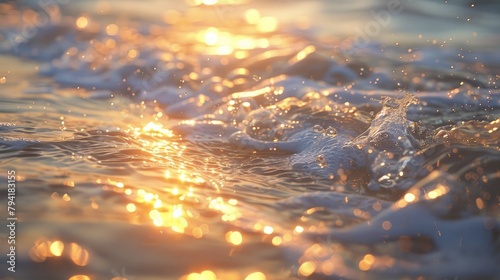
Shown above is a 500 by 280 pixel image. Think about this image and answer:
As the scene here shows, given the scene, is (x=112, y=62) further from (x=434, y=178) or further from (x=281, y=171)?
(x=434, y=178)

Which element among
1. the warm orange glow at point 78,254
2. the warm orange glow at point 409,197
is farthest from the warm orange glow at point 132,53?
the warm orange glow at point 78,254

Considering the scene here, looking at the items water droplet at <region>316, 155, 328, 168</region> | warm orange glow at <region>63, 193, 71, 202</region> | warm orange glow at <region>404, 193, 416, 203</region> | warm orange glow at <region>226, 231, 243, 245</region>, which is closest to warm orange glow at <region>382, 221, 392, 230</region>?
warm orange glow at <region>404, 193, 416, 203</region>

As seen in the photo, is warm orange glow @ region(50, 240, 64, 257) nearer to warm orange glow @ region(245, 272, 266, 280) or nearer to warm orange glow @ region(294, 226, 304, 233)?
warm orange glow @ region(245, 272, 266, 280)

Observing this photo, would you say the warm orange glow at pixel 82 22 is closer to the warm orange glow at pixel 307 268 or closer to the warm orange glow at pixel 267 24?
the warm orange glow at pixel 267 24

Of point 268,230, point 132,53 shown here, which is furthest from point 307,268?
point 132,53

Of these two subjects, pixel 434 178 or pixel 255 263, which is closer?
pixel 255 263

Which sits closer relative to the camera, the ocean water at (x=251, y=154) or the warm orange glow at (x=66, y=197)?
the ocean water at (x=251, y=154)

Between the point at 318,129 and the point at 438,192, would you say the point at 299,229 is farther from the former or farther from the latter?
the point at 318,129

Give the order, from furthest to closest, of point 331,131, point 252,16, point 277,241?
point 252,16 → point 331,131 → point 277,241

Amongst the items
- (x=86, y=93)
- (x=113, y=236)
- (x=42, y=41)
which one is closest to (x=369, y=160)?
(x=113, y=236)
